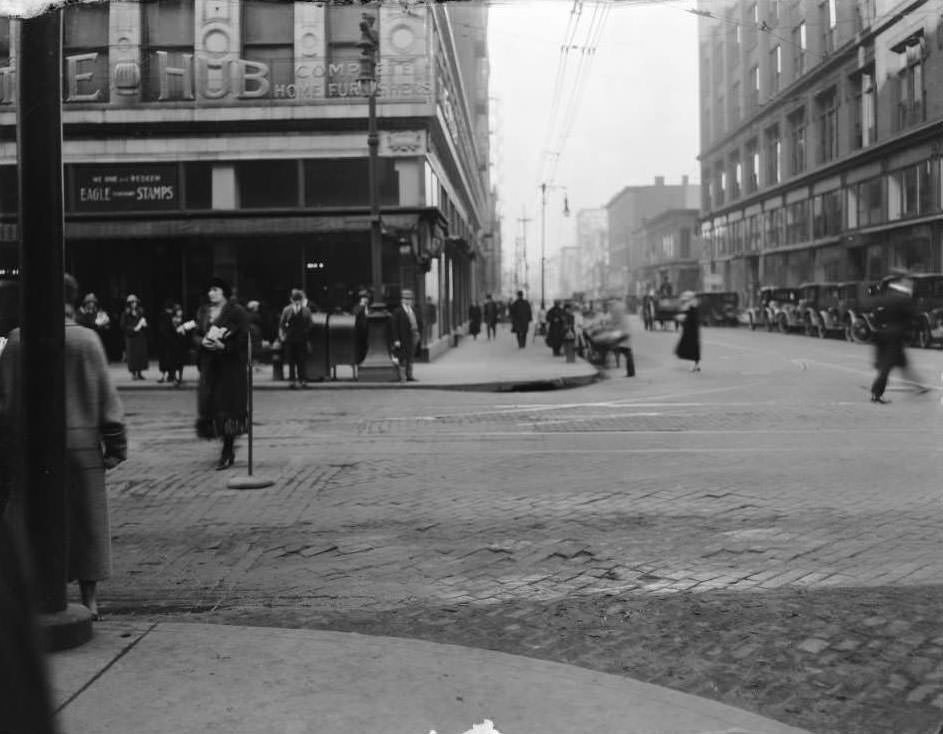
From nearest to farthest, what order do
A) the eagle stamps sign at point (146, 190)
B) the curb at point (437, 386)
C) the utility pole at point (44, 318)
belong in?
the utility pole at point (44, 318) → the curb at point (437, 386) → the eagle stamps sign at point (146, 190)

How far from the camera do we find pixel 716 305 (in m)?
5.51

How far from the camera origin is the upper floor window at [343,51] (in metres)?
21.8

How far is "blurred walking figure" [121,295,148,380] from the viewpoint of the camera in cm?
2059

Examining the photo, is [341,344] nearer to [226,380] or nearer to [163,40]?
[226,380]

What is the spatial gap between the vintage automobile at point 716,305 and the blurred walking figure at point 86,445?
9.87ft

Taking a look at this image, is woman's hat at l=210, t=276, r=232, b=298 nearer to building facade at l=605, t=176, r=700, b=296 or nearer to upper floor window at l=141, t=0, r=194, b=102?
upper floor window at l=141, t=0, r=194, b=102

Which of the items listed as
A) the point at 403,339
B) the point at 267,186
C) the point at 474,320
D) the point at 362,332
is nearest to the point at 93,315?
the point at 362,332

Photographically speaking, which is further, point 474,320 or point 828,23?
point 474,320

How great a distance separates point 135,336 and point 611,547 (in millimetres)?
16322

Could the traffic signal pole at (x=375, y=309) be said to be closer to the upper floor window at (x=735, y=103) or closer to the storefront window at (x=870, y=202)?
the upper floor window at (x=735, y=103)

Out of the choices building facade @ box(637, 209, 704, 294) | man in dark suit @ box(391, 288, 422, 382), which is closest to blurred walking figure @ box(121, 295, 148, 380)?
man in dark suit @ box(391, 288, 422, 382)

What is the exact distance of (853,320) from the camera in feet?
13.5

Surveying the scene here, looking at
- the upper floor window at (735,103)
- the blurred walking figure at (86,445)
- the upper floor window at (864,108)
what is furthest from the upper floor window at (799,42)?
the blurred walking figure at (86,445)

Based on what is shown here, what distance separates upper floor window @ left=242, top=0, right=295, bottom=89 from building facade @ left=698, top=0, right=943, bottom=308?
191 centimetres
